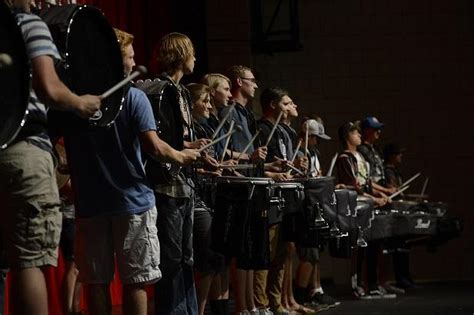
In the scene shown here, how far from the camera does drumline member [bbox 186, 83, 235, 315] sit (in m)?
5.57

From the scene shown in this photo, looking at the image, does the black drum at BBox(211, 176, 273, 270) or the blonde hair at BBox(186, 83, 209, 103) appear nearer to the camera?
the black drum at BBox(211, 176, 273, 270)

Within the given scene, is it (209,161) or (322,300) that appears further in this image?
(322,300)

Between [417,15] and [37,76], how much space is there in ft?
26.0

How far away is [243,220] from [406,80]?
211 inches

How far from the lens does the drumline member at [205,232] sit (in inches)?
219

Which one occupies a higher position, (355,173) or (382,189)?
(355,173)

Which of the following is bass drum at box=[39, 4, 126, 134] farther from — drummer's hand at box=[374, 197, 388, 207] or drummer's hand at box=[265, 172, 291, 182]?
drummer's hand at box=[374, 197, 388, 207]

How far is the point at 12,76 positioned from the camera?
3.24 meters

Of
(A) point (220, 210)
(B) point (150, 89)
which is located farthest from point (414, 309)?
(B) point (150, 89)

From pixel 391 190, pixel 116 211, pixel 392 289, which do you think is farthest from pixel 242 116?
pixel 392 289

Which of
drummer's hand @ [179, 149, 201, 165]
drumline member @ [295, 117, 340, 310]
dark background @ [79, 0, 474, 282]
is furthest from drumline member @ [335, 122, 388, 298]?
drummer's hand @ [179, 149, 201, 165]

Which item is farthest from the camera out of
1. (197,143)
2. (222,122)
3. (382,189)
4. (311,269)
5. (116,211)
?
(382,189)

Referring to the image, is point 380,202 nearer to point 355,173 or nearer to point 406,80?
point 355,173

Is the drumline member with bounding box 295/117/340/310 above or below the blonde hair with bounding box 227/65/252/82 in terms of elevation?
below
